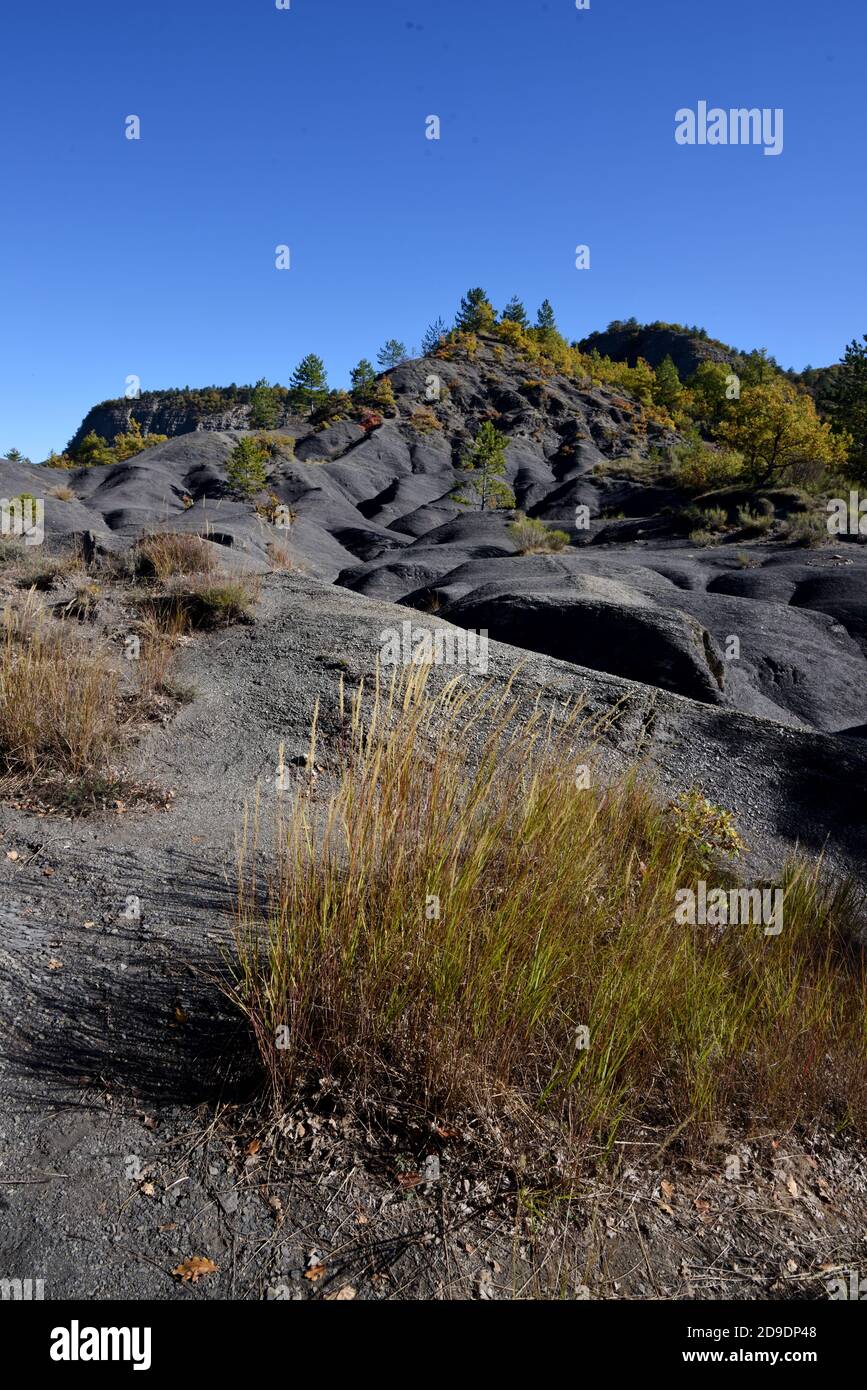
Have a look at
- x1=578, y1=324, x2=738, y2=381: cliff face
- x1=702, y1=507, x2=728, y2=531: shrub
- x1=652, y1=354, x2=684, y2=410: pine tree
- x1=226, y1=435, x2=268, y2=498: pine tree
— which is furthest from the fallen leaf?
x1=578, y1=324, x2=738, y2=381: cliff face

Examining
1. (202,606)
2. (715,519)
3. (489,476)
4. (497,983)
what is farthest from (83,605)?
(489,476)

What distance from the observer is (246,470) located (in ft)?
139

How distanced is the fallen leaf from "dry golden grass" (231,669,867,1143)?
0.49 metres

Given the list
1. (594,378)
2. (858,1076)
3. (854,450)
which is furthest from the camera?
(594,378)

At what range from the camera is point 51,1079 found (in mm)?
2539

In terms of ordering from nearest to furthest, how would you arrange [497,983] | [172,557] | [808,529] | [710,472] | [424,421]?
[497,983]
[172,557]
[808,529]
[710,472]
[424,421]

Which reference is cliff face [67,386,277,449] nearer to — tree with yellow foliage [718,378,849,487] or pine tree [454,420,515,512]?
pine tree [454,420,515,512]

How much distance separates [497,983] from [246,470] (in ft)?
142

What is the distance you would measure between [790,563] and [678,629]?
450 inches

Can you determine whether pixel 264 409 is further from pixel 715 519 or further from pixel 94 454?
pixel 715 519

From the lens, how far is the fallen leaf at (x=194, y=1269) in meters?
1.98

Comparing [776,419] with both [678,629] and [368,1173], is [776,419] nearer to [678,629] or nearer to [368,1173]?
[678,629]
